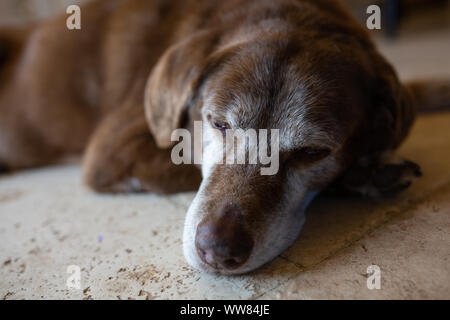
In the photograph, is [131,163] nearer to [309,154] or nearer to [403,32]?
[309,154]

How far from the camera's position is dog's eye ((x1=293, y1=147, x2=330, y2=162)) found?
1.50m

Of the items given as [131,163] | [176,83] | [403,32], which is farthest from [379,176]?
[403,32]

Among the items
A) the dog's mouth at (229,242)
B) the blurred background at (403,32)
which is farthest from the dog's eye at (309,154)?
the blurred background at (403,32)

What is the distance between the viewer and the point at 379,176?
5.48 ft

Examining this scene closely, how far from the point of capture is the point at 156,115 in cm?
187

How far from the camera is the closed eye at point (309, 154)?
1493 mm

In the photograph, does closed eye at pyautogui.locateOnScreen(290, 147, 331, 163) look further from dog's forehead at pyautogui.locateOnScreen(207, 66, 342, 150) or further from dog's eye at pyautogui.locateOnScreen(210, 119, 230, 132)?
dog's eye at pyautogui.locateOnScreen(210, 119, 230, 132)

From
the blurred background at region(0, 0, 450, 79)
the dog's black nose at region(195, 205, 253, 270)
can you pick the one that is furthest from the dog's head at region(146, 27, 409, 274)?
the blurred background at region(0, 0, 450, 79)

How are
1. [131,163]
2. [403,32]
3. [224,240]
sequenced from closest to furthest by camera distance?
1. [224,240]
2. [131,163]
3. [403,32]

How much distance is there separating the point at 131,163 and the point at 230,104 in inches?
27.4

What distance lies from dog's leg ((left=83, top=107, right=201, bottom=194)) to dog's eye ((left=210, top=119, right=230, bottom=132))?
0.36m

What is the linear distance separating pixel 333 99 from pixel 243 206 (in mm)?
511
